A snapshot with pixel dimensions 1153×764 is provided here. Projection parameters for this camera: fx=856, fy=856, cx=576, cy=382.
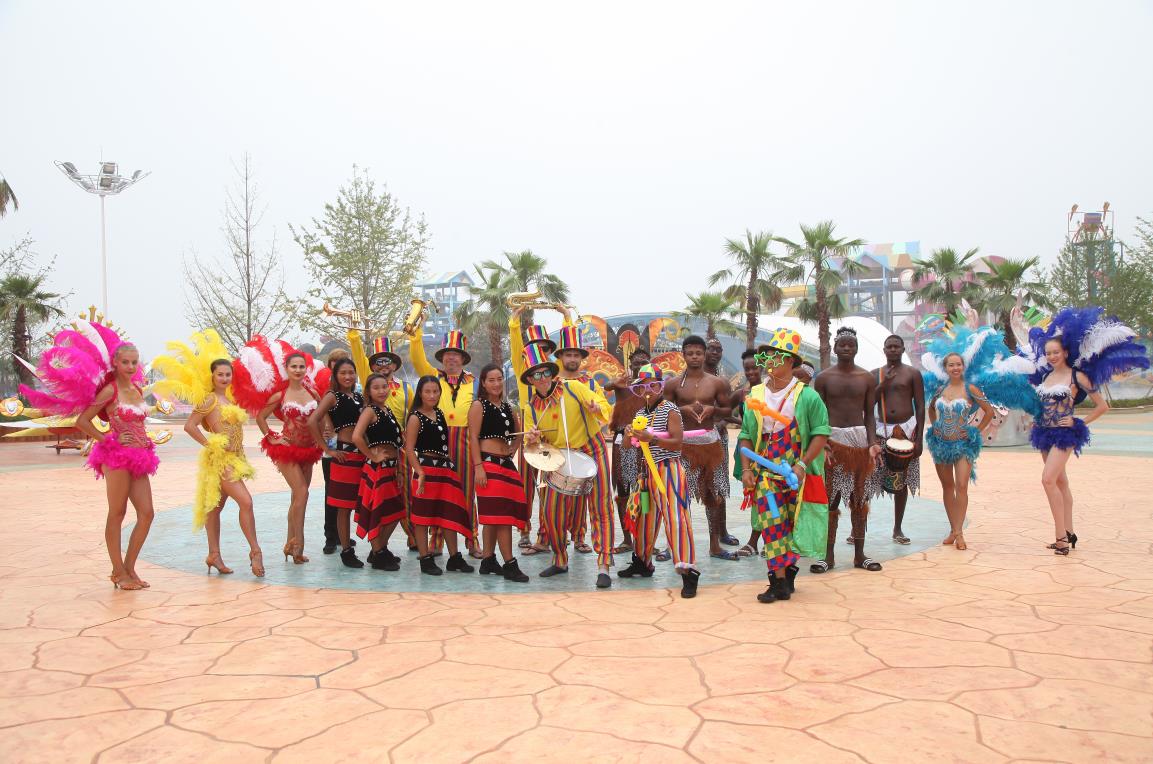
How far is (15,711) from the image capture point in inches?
149

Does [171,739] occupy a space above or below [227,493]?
below

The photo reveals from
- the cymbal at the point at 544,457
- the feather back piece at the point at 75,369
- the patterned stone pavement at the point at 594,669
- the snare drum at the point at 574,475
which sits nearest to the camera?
the patterned stone pavement at the point at 594,669

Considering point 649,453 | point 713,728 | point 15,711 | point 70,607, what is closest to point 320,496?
point 70,607

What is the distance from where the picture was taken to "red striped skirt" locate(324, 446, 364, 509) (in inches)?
272

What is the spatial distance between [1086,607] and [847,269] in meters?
24.4

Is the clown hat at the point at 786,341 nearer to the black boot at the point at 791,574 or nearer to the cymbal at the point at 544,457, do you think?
the black boot at the point at 791,574

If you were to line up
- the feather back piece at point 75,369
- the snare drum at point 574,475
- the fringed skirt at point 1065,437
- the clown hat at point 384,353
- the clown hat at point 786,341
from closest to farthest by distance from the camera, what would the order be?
1. the clown hat at point 786,341
2. the feather back piece at point 75,369
3. the snare drum at point 574,475
4. the clown hat at point 384,353
5. the fringed skirt at point 1065,437

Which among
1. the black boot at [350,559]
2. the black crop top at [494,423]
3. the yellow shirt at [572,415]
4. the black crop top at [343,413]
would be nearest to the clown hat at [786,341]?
the yellow shirt at [572,415]

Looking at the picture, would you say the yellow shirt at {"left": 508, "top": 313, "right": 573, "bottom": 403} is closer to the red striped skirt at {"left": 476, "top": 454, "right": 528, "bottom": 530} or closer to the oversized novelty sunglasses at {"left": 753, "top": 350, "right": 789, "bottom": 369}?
the red striped skirt at {"left": 476, "top": 454, "right": 528, "bottom": 530}

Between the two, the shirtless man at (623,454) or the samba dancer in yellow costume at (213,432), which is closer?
the samba dancer in yellow costume at (213,432)

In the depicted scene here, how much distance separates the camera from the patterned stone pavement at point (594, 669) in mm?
3375

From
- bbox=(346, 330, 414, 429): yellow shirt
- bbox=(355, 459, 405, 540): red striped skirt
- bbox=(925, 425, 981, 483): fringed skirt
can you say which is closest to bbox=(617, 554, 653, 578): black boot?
bbox=(355, 459, 405, 540): red striped skirt

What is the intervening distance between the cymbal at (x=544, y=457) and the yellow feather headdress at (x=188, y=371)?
251 centimetres

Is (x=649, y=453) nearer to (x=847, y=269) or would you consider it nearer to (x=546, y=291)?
(x=546, y=291)
